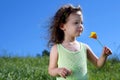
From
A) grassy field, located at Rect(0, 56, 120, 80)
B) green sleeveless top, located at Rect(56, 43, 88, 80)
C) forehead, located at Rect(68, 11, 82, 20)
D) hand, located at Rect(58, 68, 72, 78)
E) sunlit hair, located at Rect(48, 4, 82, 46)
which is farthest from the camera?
grassy field, located at Rect(0, 56, 120, 80)

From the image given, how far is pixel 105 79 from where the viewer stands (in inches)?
409

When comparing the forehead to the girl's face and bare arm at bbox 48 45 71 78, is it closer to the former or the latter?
the girl's face

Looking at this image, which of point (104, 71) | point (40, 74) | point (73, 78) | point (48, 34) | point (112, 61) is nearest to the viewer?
point (73, 78)

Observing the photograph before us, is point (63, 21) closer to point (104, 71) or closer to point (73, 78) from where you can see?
point (73, 78)

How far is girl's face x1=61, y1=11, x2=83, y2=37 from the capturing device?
6.02 m

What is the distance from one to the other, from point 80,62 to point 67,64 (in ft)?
0.55

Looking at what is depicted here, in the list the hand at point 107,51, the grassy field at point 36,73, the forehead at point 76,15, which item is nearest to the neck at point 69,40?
the forehead at point 76,15

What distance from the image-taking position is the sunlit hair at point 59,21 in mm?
6262

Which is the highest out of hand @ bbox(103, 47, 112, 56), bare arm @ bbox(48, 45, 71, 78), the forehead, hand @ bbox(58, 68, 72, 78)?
the forehead

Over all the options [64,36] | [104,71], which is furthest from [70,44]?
[104,71]

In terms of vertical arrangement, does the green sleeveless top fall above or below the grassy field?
below

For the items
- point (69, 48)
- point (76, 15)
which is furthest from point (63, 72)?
point (76, 15)

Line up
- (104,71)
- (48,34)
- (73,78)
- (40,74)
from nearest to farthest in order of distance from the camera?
(73,78)
(48,34)
(40,74)
(104,71)

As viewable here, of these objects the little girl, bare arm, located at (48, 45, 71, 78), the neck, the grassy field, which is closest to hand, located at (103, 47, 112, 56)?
the little girl
